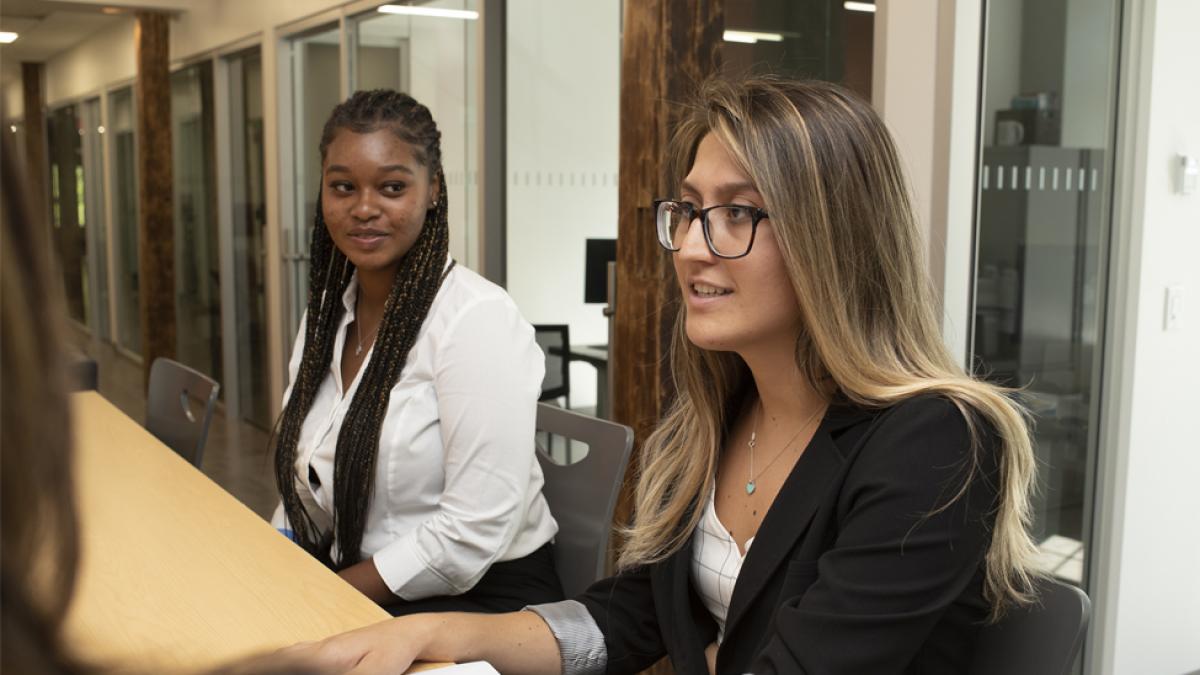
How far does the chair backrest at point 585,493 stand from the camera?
6.79 feet

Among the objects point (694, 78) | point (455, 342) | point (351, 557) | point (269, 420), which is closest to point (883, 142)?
point (455, 342)

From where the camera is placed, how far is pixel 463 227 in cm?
455

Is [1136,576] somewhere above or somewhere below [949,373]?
below

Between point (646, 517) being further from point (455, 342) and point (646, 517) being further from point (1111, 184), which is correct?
point (1111, 184)

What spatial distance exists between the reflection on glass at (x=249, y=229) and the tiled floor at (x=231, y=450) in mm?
184

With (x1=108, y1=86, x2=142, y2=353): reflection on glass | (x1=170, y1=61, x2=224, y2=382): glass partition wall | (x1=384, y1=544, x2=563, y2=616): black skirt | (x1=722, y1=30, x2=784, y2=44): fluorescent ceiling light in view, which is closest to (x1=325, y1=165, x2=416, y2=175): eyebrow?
(x1=384, y1=544, x2=563, y2=616): black skirt

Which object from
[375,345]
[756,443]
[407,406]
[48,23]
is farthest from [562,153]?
[48,23]

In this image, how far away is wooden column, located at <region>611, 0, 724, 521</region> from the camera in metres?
3.38

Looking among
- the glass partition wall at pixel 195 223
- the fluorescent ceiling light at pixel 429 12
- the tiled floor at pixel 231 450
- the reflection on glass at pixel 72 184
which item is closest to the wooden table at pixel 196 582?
the tiled floor at pixel 231 450

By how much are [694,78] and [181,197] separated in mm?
5611

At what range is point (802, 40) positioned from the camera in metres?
3.11

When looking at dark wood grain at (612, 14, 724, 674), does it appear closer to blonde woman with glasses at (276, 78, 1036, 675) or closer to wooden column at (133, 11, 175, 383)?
blonde woman with glasses at (276, 78, 1036, 675)

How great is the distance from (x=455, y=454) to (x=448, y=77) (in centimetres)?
288

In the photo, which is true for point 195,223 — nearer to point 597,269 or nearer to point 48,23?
point 48,23
